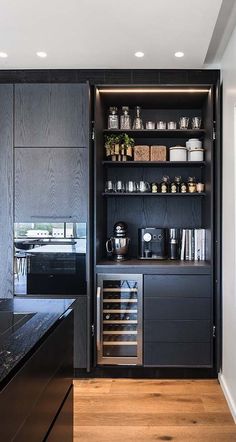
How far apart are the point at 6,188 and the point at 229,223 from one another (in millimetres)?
1849

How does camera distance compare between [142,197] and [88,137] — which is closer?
[88,137]

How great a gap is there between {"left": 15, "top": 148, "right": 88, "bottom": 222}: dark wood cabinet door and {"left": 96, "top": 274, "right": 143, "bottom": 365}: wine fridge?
62cm

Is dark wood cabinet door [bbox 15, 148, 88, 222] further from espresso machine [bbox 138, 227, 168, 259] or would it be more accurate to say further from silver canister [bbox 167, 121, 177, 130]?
silver canister [bbox 167, 121, 177, 130]

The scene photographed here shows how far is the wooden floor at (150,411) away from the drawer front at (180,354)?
18 cm

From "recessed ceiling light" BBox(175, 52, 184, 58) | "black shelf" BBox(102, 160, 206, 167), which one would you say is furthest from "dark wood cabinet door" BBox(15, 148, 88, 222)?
"recessed ceiling light" BBox(175, 52, 184, 58)

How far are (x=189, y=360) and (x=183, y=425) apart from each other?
0.70m

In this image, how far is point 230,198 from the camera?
279 centimetres

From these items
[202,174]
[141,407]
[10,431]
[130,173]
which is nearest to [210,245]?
[202,174]

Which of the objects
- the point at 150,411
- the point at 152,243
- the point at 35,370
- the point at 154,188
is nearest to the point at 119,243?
the point at 152,243

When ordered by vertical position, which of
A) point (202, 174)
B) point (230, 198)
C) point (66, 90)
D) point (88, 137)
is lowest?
point (230, 198)

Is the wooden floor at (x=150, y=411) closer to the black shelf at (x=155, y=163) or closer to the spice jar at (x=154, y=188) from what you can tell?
the spice jar at (x=154, y=188)

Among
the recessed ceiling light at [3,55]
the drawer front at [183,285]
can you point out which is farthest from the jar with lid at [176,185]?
the recessed ceiling light at [3,55]

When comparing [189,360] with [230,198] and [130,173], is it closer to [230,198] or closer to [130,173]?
[230,198]

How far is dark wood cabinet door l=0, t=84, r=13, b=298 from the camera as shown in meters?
3.24
